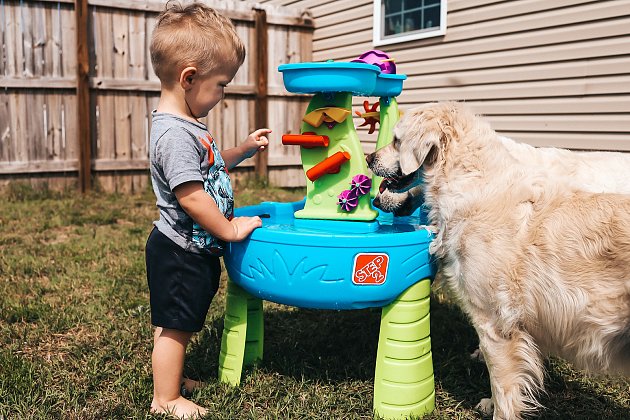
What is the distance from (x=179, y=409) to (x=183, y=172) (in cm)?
116

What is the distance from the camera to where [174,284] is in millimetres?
2768

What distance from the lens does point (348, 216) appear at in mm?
3223

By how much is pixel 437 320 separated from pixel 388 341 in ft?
4.63

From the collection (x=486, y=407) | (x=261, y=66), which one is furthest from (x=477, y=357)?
(x=261, y=66)

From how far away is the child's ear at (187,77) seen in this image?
269 centimetres

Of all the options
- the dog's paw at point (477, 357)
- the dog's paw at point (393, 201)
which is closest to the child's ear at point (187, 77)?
the dog's paw at point (393, 201)

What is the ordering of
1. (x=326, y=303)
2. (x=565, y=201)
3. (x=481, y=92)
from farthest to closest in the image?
1. (x=481, y=92)
2. (x=326, y=303)
3. (x=565, y=201)

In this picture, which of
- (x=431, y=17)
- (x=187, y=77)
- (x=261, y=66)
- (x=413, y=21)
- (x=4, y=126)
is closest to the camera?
(x=187, y=77)

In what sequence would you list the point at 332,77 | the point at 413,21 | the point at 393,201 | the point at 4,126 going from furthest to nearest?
the point at 413,21
the point at 4,126
the point at 393,201
the point at 332,77

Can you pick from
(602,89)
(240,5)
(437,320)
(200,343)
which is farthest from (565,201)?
(240,5)

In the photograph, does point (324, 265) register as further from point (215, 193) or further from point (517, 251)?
point (517, 251)

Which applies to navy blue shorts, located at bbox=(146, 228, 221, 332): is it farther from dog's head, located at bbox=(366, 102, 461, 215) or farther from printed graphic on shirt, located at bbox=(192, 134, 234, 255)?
dog's head, located at bbox=(366, 102, 461, 215)

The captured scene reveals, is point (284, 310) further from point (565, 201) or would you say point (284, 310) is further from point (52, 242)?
point (52, 242)

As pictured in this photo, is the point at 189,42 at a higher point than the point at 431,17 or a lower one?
lower
